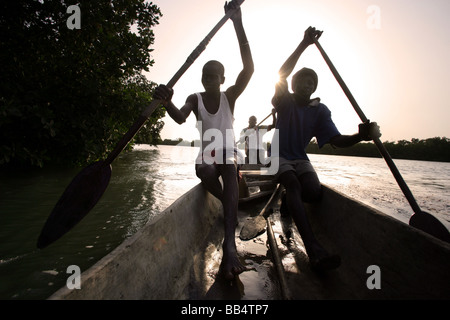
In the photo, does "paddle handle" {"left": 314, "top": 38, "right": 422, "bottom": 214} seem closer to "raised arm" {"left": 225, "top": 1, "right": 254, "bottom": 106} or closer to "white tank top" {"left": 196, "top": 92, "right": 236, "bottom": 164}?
"raised arm" {"left": 225, "top": 1, "right": 254, "bottom": 106}

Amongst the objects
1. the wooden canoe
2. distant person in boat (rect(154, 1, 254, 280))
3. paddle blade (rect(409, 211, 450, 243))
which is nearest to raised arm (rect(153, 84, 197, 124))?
distant person in boat (rect(154, 1, 254, 280))

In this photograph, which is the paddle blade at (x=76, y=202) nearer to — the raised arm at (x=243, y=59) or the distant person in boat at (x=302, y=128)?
the raised arm at (x=243, y=59)

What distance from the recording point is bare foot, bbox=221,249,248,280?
1.32 m

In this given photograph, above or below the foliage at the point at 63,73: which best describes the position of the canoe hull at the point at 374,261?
below

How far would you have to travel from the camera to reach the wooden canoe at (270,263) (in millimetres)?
948

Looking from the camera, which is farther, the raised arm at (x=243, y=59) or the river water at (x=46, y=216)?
the raised arm at (x=243, y=59)

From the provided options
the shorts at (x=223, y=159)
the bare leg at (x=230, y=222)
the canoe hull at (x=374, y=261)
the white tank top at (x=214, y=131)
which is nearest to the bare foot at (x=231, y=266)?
the bare leg at (x=230, y=222)

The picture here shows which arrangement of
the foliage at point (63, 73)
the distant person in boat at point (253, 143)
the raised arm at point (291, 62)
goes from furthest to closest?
the distant person in boat at point (253, 143) → the foliage at point (63, 73) → the raised arm at point (291, 62)

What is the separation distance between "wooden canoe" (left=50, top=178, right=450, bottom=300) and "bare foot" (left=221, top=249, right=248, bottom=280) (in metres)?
0.10

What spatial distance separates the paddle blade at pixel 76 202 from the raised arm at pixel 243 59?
4.73ft

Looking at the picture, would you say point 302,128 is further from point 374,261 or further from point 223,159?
point 374,261
